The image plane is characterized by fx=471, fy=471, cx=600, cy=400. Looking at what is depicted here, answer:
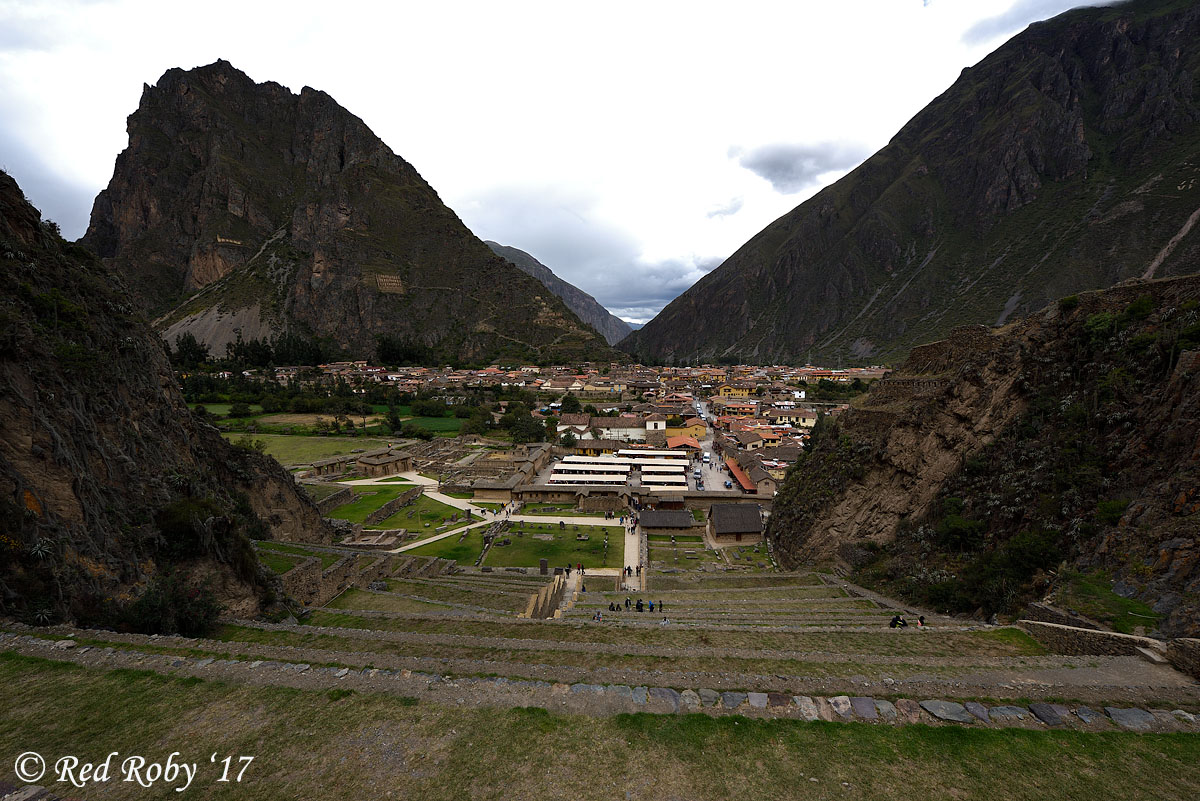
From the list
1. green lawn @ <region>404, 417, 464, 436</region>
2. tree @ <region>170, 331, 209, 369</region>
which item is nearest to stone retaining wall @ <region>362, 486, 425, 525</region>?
green lawn @ <region>404, 417, 464, 436</region>

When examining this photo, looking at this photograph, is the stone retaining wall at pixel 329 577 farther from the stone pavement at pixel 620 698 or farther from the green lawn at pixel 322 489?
the green lawn at pixel 322 489

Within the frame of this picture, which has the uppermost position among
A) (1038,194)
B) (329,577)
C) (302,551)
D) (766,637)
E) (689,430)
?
(1038,194)

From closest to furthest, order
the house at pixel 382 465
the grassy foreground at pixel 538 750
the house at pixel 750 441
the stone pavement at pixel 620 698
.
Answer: the grassy foreground at pixel 538 750, the stone pavement at pixel 620 698, the house at pixel 382 465, the house at pixel 750 441

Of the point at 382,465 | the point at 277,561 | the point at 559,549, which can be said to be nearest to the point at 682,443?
the point at 559,549

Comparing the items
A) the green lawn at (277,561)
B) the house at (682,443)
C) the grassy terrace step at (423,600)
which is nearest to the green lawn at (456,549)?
the grassy terrace step at (423,600)

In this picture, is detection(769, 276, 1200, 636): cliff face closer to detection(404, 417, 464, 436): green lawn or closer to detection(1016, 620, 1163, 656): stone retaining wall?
detection(1016, 620, 1163, 656): stone retaining wall

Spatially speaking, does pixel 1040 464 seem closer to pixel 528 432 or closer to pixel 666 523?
pixel 666 523
